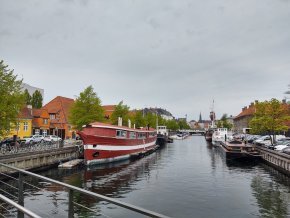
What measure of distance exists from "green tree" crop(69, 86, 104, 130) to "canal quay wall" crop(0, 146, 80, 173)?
12481 millimetres

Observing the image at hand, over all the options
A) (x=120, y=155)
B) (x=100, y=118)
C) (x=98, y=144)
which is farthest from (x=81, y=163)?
(x=100, y=118)

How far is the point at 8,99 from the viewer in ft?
98.3

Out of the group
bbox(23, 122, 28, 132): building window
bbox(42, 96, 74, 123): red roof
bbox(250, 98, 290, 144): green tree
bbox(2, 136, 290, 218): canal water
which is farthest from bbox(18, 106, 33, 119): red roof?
bbox(250, 98, 290, 144): green tree

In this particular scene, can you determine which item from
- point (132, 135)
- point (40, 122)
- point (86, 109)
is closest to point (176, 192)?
point (132, 135)

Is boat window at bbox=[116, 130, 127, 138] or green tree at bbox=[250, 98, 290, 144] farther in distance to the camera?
green tree at bbox=[250, 98, 290, 144]

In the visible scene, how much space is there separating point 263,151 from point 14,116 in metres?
32.4

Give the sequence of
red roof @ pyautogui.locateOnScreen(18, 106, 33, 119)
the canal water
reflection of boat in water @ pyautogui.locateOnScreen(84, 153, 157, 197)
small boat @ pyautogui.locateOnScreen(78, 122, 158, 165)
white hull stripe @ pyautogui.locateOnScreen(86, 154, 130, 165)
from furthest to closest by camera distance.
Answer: red roof @ pyautogui.locateOnScreen(18, 106, 33, 119)
small boat @ pyautogui.locateOnScreen(78, 122, 158, 165)
white hull stripe @ pyautogui.locateOnScreen(86, 154, 130, 165)
reflection of boat in water @ pyautogui.locateOnScreen(84, 153, 157, 197)
the canal water

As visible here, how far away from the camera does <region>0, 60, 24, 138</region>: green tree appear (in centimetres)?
2938

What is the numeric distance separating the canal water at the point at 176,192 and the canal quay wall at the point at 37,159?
1576 mm

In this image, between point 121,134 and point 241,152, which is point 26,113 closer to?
point 121,134

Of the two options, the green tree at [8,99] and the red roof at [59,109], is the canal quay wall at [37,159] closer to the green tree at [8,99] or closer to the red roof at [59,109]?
the green tree at [8,99]

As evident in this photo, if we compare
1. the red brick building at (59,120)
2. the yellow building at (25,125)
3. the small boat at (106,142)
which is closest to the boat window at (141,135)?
the small boat at (106,142)

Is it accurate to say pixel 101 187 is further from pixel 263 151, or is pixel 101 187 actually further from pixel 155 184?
pixel 263 151

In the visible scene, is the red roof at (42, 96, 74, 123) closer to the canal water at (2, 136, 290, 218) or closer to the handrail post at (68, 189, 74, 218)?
the canal water at (2, 136, 290, 218)
